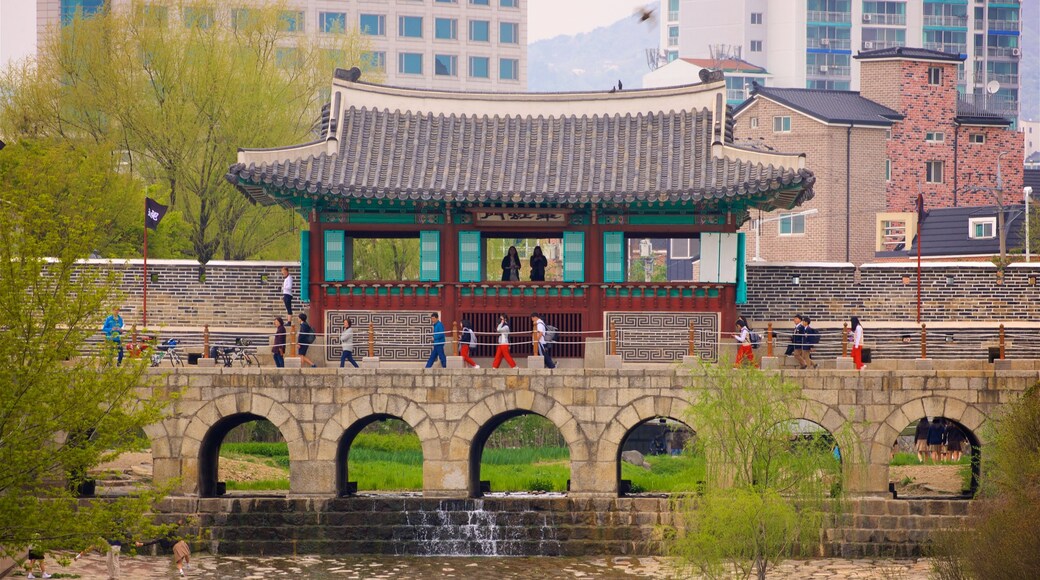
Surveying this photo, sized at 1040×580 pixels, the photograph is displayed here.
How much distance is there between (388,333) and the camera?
140ft

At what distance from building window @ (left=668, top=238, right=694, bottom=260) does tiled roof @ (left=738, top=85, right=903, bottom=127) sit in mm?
20588

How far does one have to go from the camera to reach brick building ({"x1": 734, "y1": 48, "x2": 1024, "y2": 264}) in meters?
78.9

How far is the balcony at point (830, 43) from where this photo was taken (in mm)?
125875

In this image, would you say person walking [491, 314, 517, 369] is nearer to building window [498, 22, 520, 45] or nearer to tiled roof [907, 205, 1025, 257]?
tiled roof [907, 205, 1025, 257]

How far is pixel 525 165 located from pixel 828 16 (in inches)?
3421

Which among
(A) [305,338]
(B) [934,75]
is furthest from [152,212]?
(B) [934,75]

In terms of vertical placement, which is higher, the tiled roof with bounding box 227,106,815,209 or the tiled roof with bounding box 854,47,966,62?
the tiled roof with bounding box 854,47,966,62

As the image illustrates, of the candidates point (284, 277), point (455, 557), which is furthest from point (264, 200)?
point (455, 557)

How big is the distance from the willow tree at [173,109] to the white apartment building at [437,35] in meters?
42.5

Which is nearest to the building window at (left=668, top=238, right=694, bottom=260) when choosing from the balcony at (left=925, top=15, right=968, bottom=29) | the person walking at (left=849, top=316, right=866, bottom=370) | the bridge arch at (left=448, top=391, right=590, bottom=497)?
the balcony at (left=925, top=15, right=968, bottom=29)

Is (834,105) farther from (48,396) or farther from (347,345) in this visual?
(48,396)

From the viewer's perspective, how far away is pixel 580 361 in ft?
140

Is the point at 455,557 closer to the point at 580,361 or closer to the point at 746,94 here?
the point at 580,361

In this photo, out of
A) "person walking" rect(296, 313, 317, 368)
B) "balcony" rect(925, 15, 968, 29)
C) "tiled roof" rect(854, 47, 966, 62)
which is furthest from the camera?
"balcony" rect(925, 15, 968, 29)
